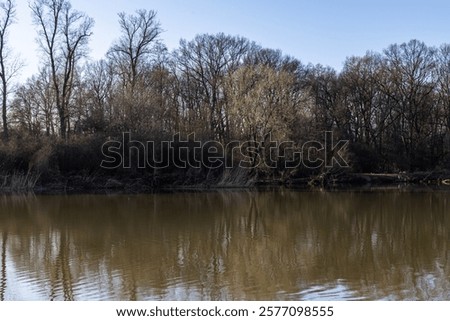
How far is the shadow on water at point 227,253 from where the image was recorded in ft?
28.5

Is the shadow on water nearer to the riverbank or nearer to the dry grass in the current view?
the dry grass

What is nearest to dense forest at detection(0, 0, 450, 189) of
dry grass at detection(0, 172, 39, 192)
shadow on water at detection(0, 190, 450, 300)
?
dry grass at detection(0, 172, 39, 192)

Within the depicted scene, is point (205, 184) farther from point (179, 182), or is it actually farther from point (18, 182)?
point (18, 182)

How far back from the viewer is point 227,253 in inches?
465

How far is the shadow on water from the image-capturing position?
8.67 m
